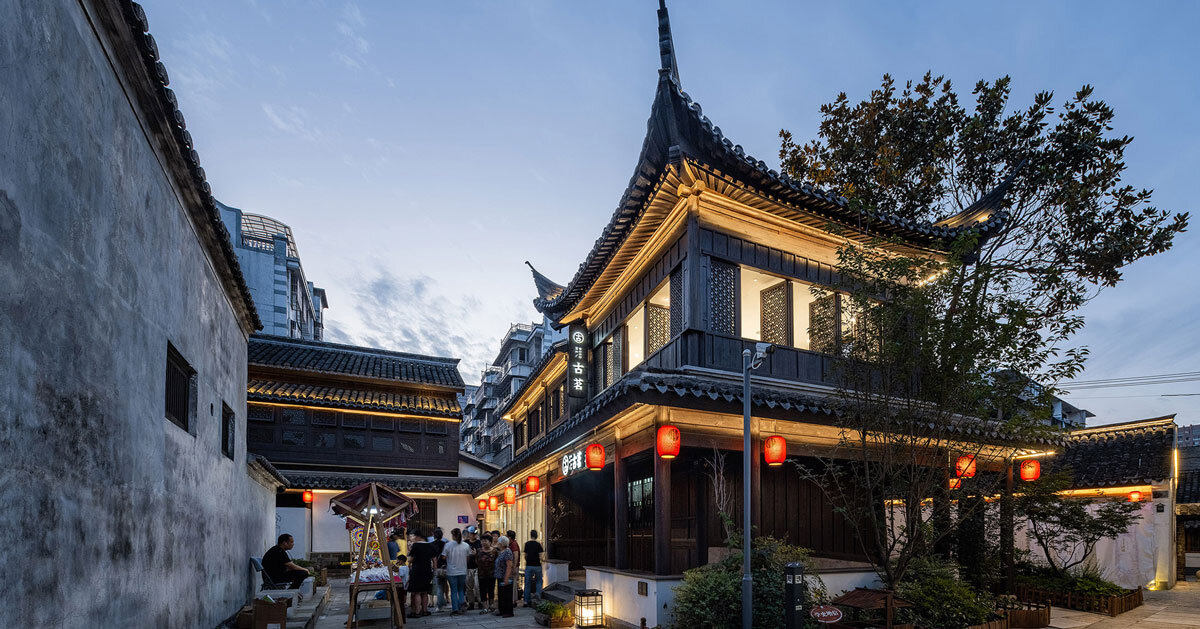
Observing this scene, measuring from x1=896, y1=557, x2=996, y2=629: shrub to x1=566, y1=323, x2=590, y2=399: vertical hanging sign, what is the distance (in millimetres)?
8240

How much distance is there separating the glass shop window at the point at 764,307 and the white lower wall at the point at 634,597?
459cm

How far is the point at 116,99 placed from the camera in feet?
17.3

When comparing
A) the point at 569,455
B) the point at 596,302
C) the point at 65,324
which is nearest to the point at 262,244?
the point at 596,302

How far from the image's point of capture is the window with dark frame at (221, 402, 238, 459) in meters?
10.7

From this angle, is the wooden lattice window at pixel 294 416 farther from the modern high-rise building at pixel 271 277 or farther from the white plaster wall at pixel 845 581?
the white plaster wall at pixel 845 581

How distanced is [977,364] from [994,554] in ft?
18.8

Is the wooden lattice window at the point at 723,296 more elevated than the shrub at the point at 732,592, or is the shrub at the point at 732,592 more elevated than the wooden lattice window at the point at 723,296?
the wooden lattice window at the point at 723,296

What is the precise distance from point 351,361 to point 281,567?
54.0 ft

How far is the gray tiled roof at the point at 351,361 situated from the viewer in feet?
86.6

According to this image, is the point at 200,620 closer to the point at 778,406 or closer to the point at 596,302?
the point at 778,406

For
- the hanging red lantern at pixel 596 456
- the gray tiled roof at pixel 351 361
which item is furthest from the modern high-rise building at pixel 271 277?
the hanging red lantern at pixel 596 456

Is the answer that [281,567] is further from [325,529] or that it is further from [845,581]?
[325,529]

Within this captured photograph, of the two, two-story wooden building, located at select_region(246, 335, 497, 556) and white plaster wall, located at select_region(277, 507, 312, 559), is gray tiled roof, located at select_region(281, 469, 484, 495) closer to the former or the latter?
two-story wooden building, located at select_region(246, 335, 497, 556)

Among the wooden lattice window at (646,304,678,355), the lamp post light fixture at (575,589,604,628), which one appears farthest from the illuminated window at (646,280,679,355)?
the lamp post light fixture at (575,589,604,628)
